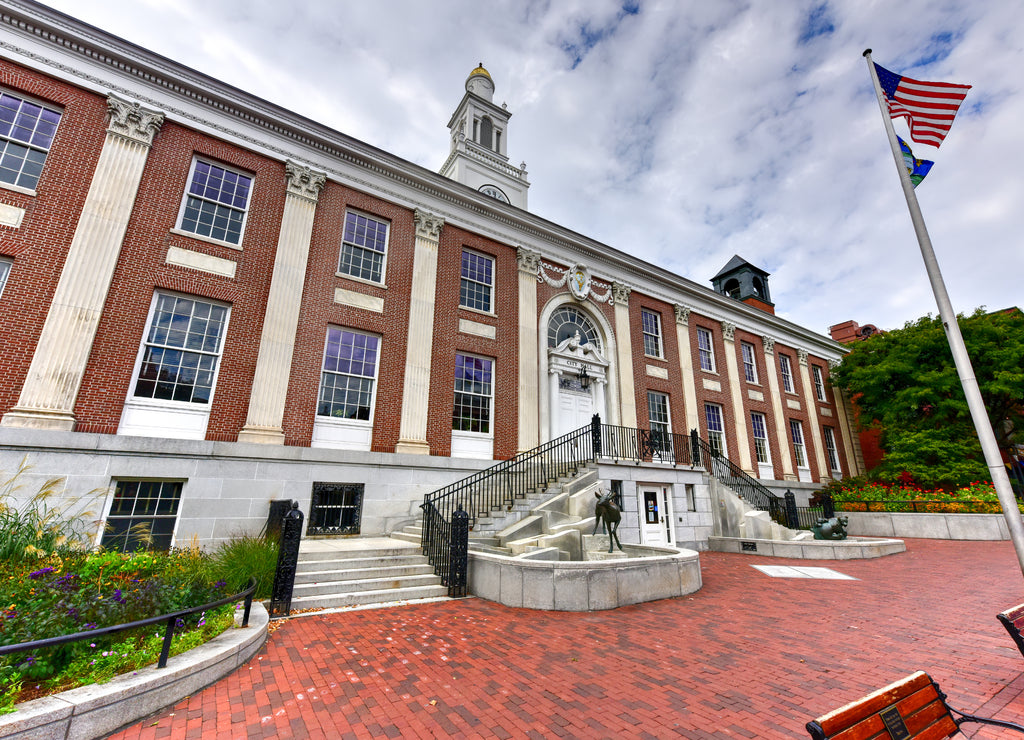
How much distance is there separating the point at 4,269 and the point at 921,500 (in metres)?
29.3

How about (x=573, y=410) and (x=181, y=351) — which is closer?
(x=181, y=351)

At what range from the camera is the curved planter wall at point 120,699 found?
3.15m

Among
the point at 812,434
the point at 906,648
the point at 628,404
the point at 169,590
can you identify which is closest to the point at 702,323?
the point at 628,404

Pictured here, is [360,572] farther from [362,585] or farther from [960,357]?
[960,357]

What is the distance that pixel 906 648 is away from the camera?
17.3 ft

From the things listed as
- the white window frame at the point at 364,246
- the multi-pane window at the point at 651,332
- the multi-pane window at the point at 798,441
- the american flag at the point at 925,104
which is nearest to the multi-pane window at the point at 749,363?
the multi-pane window at the point at 798,441

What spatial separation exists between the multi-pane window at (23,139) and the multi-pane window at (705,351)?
2416 cm

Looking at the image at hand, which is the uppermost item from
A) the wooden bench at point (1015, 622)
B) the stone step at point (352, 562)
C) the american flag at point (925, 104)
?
the american flag at point (925, 104)

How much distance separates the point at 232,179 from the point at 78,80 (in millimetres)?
3689

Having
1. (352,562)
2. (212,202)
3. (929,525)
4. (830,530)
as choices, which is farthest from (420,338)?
(929,525)

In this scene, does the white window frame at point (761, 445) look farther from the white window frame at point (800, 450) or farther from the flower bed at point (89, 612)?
the flower bed at point (89, 612)

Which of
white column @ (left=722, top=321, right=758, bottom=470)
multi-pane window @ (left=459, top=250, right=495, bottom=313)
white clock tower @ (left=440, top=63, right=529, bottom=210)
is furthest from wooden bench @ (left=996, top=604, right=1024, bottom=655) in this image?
white clock tower @ (left=440, top=63, right=529, bottom=210)

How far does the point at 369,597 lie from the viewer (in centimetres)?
757

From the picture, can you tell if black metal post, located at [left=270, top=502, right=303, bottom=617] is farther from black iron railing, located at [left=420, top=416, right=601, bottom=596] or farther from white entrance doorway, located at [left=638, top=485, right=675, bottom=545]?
white entrance doorway, located at [left=638, top=485, right=675, bottom=545]
